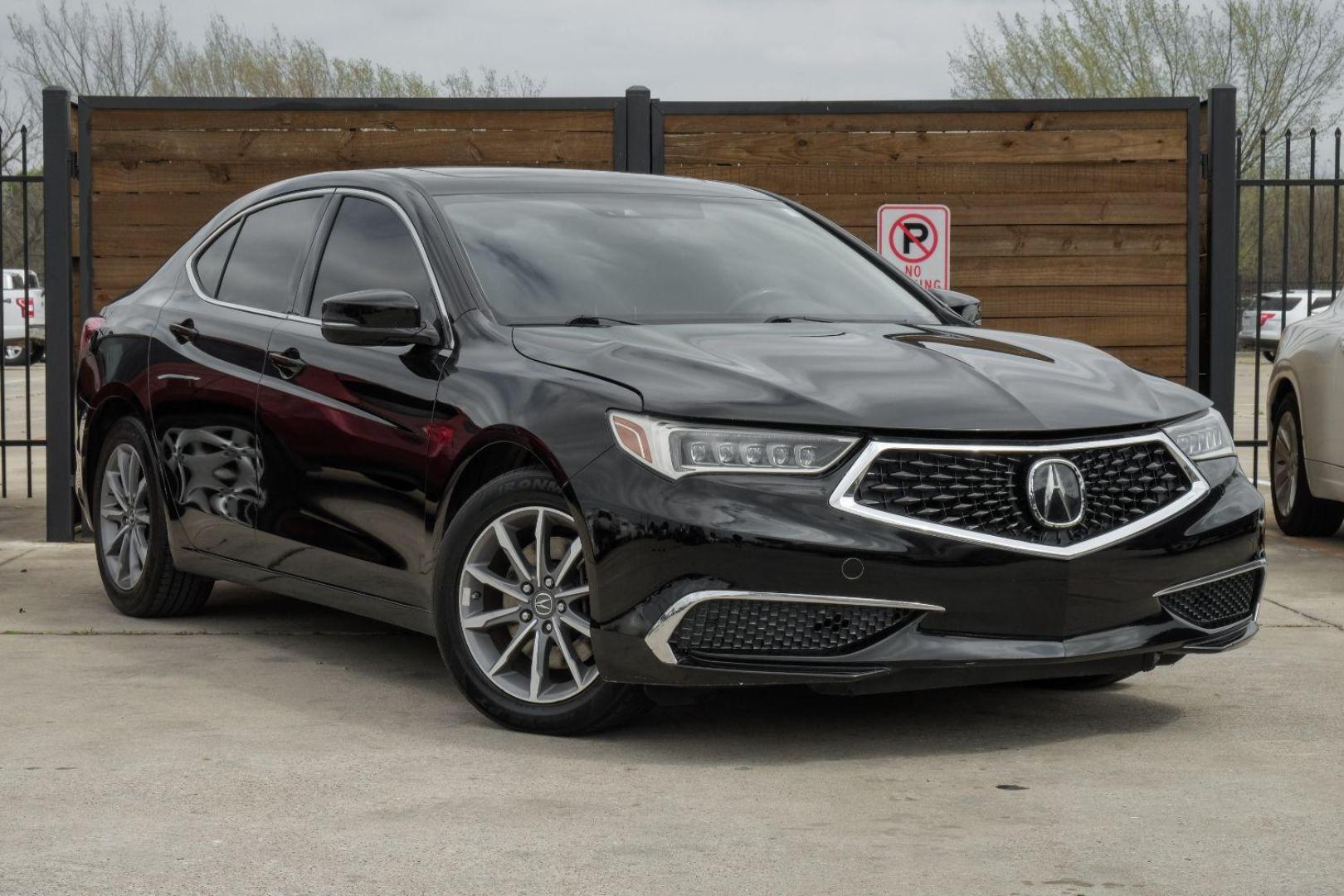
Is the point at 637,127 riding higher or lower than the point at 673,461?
higher

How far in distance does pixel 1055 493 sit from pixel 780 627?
769mm

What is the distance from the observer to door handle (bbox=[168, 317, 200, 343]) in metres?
6.98

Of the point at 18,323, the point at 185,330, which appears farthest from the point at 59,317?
the point at 18,323

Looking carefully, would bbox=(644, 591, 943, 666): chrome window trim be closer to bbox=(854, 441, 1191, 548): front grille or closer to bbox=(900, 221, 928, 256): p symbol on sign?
bbox=(854, 441, 1191, 548): front grille

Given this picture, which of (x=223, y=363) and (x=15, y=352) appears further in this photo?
(x=15, y=352)

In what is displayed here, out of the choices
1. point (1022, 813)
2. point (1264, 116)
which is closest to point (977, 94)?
point (1264, 116)

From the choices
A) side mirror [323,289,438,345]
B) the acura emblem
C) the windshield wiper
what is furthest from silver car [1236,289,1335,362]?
the acura emblem

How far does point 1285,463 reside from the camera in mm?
10398

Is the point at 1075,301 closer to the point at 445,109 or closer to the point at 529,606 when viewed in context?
the point at 445,109

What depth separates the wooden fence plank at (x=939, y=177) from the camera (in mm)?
10336

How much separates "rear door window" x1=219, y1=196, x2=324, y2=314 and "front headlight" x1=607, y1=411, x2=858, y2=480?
83.1 inches

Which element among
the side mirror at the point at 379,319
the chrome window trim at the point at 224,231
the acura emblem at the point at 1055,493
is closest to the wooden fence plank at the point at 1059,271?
the chrome window trim at the point at 224,231

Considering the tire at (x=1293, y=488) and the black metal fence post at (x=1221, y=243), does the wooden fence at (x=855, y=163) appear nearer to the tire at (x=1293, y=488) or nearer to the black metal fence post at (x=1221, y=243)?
the black metal fence post at (x=1221, y=243)

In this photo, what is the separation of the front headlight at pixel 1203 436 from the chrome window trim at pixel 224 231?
115 inches
